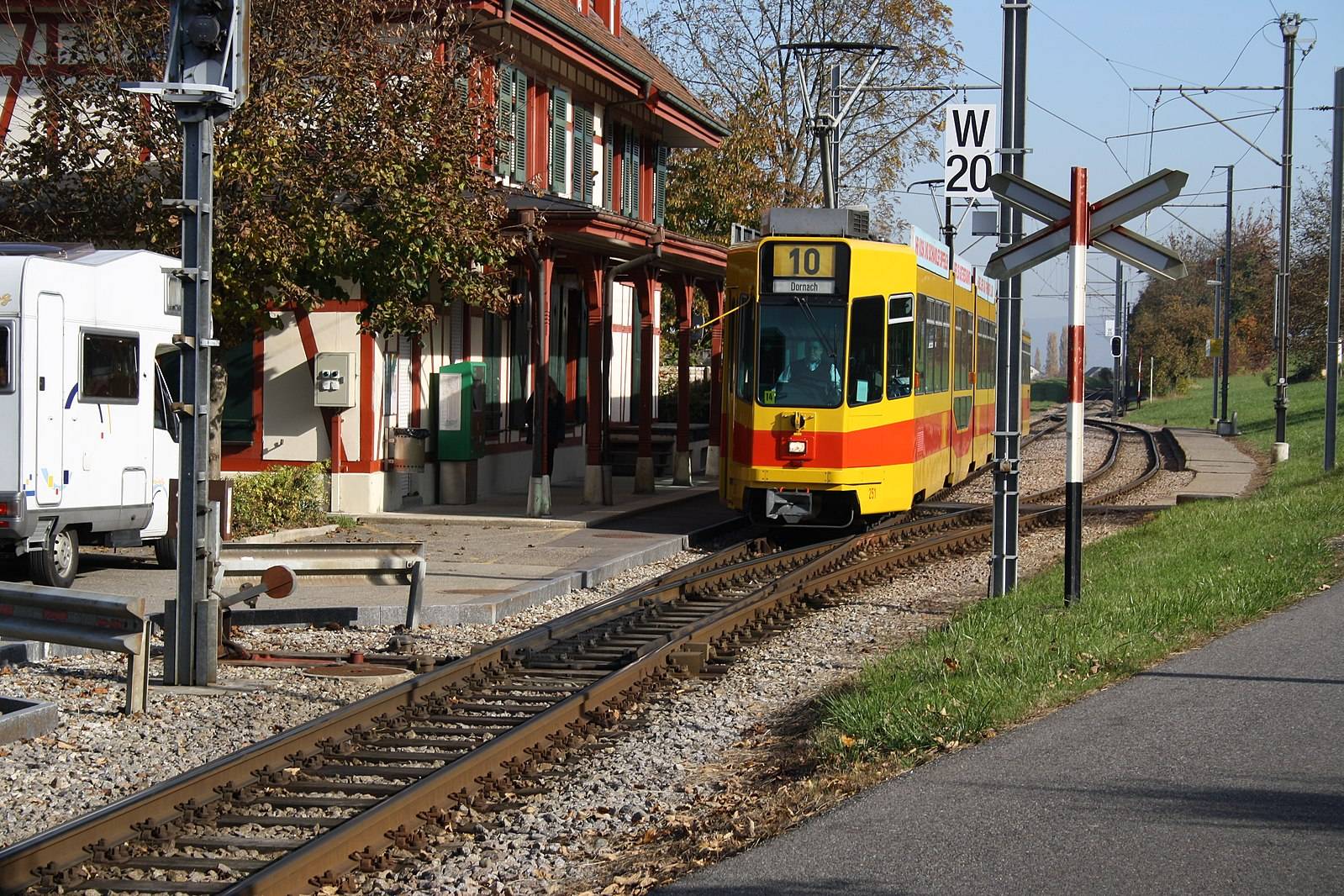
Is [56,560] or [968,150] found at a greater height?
[968,150]

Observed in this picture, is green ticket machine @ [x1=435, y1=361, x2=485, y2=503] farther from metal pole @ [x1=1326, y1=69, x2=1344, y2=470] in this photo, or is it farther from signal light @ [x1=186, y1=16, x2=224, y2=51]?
metal pole @ [x1=1326, y1=69, x2=1344, y2=470]

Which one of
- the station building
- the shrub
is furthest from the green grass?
the shrub

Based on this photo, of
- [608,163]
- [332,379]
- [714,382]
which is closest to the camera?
[332,379]

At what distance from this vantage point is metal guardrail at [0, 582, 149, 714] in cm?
905

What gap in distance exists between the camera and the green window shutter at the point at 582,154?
90.4 feet

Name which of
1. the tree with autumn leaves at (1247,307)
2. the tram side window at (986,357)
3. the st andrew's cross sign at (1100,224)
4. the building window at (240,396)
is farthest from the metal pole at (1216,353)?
the st andrew's cross sign at (1100,224)

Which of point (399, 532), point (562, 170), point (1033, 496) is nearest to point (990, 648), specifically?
point (399, 532)

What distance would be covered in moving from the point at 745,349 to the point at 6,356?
794 cm

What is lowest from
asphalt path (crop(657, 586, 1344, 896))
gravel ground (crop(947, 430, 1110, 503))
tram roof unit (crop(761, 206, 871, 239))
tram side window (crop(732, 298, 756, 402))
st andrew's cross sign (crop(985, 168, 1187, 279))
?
asphalt path (crop(657, 586, 1344, 896))

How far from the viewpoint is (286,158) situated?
1576 centimetres

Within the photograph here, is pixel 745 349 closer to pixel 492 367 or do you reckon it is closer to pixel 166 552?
pixel 166 552

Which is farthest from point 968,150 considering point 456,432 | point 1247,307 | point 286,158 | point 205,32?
point 1247,307

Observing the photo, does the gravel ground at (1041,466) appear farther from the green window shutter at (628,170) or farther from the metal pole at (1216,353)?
the green window shutter at (628,170)

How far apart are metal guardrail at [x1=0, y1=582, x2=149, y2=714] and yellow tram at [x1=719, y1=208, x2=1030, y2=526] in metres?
9.46
